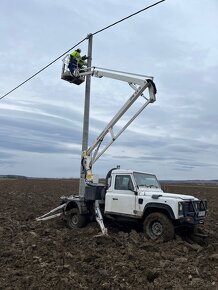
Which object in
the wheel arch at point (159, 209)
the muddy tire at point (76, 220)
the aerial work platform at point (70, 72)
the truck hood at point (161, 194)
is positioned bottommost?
the muddy tire at point (76, 220)

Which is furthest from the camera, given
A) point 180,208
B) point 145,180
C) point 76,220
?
point 76,220

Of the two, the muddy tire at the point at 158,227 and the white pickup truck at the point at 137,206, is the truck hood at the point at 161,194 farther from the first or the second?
the muddy tire at the point at 158,227

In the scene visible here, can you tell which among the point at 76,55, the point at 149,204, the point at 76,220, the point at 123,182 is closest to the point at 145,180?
the point at 123,182

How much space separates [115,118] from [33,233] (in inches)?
193

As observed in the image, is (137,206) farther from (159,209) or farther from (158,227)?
(158,227)

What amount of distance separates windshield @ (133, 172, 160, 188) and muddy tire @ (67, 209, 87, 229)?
2.57 metres

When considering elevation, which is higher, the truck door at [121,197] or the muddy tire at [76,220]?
the truck door at [121,197]

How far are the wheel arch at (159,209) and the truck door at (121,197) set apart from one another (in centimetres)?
50

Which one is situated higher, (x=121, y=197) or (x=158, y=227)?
(x=121, y=197)

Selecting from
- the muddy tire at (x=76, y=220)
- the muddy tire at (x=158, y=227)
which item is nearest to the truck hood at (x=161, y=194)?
the muddy tire at (x=158, y=227)

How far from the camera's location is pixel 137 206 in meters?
13.3

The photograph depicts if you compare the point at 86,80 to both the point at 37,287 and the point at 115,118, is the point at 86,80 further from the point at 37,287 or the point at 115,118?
the point at 37,287

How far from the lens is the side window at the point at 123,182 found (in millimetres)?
13828

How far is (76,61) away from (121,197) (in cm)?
591
